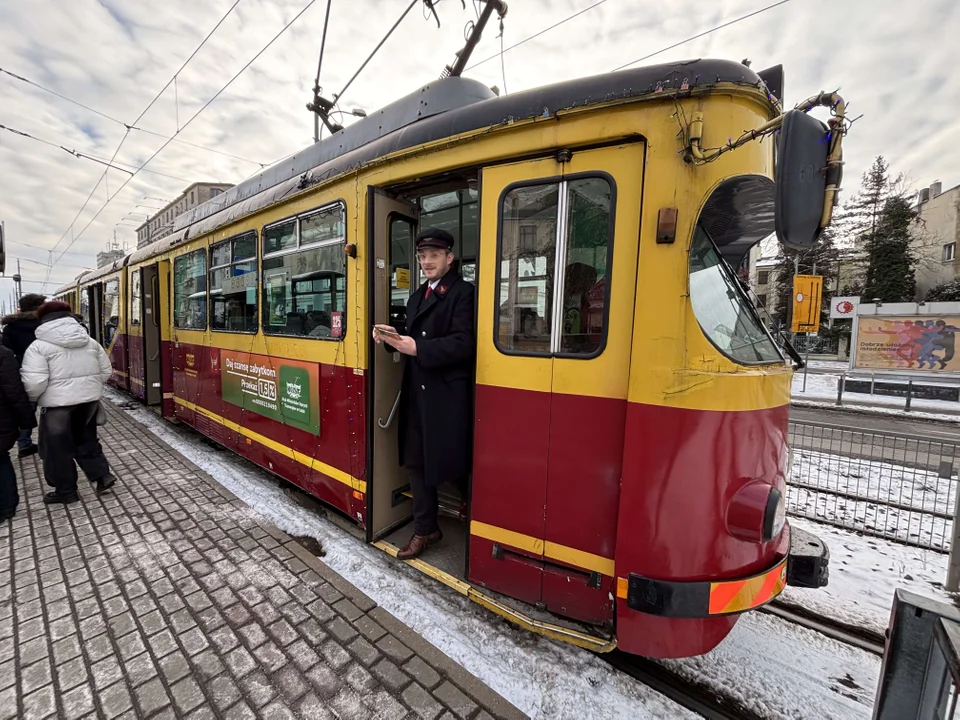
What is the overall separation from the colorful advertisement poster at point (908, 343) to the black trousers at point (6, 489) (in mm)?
17545

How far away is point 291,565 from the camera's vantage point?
320 cm

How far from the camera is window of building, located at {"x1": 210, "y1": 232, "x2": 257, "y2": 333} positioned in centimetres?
436

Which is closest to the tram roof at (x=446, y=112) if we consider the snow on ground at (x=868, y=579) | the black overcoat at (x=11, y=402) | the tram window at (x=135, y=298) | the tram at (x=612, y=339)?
the tram at (x=612, y=339)

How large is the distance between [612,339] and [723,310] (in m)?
0.61

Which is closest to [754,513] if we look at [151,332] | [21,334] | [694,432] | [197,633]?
[694,432]

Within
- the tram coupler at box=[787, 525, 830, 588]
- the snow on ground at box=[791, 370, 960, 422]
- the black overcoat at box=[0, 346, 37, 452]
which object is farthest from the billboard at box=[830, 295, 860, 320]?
the black overcoat at box=[0, 346, 37, 452]

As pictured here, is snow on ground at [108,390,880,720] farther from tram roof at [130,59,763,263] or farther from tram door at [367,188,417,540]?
tram roof at [130,59,763,263]

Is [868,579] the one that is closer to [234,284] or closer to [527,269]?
[527,269]

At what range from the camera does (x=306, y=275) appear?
3.69 metres

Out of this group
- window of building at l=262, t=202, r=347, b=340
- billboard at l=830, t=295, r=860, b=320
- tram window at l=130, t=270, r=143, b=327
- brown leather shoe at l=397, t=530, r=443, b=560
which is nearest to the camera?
brown leather shoe at l=397, t=530, r=443, b=560

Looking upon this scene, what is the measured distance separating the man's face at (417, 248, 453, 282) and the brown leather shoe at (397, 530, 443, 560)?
1858 millimetres

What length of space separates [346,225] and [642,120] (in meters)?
2.14

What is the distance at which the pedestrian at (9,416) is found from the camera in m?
3.70

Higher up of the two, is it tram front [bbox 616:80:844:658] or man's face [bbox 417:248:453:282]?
man's face [bbox 417:248:453:282]
